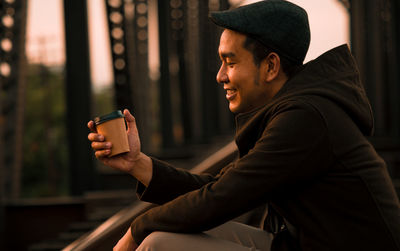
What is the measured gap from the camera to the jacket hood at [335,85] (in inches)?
81.3

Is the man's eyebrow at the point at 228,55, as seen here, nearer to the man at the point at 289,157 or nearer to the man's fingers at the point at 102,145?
the man at the point at 289,157

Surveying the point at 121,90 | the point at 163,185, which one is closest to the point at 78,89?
the point at 121,90

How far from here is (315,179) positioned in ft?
6.63

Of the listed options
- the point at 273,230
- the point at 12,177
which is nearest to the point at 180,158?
A: the point at 12,177

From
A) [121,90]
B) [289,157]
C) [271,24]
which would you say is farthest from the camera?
[121,90]

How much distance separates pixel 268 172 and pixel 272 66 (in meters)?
0.46

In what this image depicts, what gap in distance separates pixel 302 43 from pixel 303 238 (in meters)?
0.71

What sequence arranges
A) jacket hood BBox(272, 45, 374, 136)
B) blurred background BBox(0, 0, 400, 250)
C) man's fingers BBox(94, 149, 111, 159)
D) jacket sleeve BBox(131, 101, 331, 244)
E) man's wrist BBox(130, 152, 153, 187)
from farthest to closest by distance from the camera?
blurred background BBox(0, 0, 400, 250)
man's wrist BBox(130, 152, 153, 187)
man's fingers BBox(94, 149, 111, 159)
jacket hood BBox(272, 45, 374, 136)
jacket sleeve BBox(131, 101, 331, 244)

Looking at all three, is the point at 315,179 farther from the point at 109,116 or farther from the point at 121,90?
the point at 121,90

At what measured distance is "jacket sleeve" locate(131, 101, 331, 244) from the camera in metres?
1.96

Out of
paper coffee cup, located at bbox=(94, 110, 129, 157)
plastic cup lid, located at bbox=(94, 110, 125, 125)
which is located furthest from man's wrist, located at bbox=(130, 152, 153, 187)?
plastic cup lid, located at bbox=(94, 110, 125, 125)

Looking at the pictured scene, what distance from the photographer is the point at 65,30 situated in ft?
22.6

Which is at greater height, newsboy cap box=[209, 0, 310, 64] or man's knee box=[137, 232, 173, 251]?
newsboy cap box=[209, 0, 310, 64]

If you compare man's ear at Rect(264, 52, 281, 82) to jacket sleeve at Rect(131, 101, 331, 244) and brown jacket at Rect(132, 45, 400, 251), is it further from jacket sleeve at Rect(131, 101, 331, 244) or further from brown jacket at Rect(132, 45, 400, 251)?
jacket sleeve at Rect(131, 101, 331, 244)
